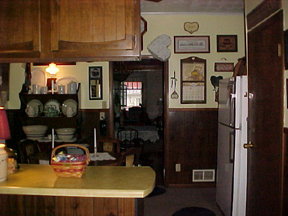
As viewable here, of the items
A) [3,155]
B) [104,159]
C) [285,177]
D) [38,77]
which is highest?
[38,77]

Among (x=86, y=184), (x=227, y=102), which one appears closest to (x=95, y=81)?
(x=227, y=102)

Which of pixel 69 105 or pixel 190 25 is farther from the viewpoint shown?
pixel 69 105

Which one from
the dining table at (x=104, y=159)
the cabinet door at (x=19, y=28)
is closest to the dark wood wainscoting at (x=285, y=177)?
the dining table at (x=104, y=159)

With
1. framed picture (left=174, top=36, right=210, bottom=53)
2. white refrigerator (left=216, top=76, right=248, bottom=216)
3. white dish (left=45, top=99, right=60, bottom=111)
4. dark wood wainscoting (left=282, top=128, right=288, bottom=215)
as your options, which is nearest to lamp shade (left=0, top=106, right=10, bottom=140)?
dark wood wainscoting (left=282, top=128, right=288, bottom=215)

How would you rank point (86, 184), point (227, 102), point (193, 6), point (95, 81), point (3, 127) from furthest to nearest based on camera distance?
point (95, 81)
point (193, 6)
point (227, 102)
point (3, 127)
point (86, 184)

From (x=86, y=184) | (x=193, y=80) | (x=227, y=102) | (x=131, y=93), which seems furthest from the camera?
(x=131, y=93)

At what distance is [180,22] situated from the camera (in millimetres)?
4461

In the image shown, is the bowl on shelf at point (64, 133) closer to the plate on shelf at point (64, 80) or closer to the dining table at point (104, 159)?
the plate on shelf at point (64, 80)

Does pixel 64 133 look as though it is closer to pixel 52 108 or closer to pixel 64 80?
pixel 52 108

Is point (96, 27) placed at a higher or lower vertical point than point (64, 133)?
higher

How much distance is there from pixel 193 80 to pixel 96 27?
2.99 meters

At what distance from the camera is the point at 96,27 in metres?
1.74

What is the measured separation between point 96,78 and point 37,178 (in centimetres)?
306

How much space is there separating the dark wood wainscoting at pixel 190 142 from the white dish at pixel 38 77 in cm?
224
